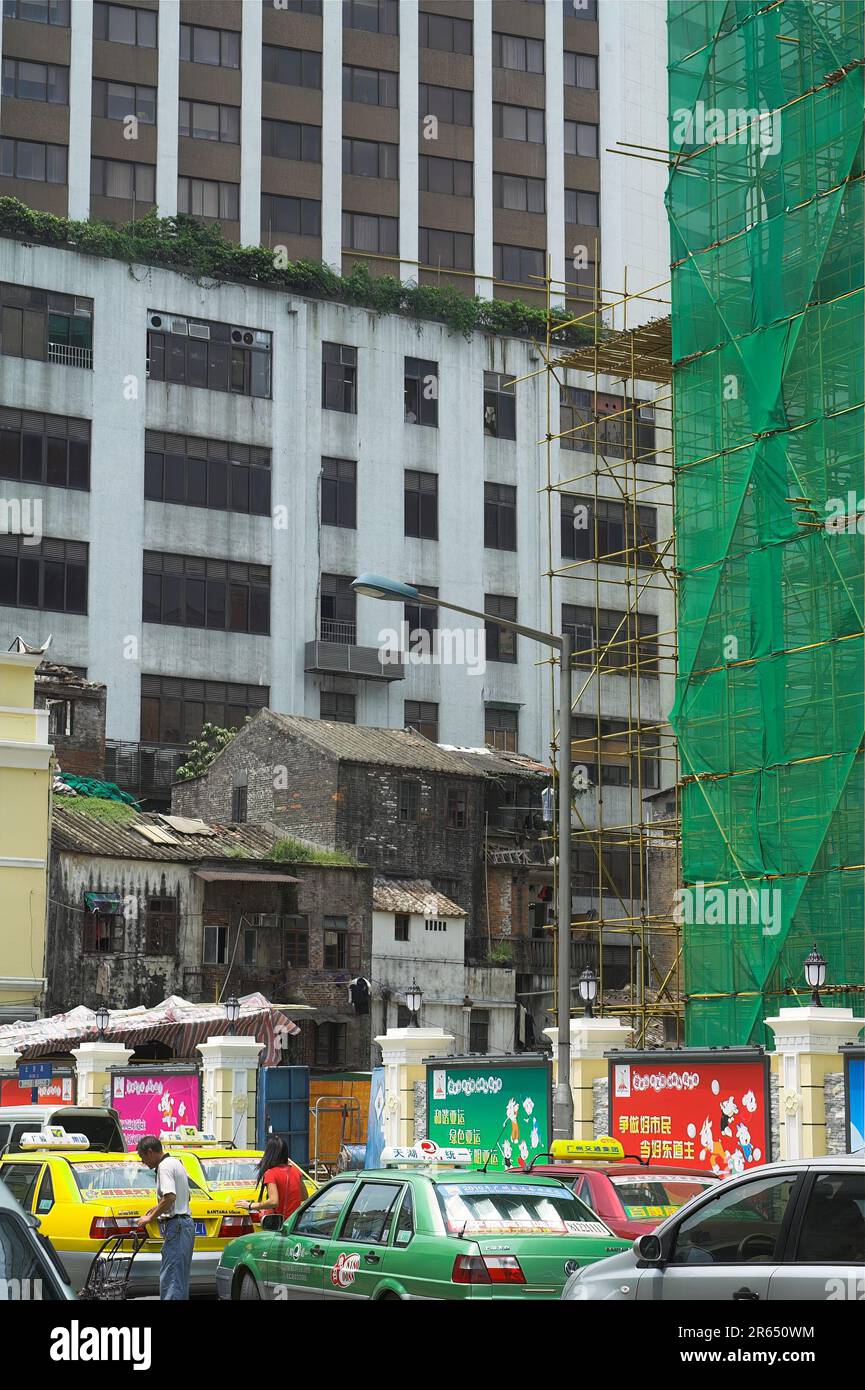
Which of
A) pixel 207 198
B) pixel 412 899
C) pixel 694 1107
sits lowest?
pixel 694 1107

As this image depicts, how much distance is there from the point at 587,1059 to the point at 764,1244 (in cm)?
1675

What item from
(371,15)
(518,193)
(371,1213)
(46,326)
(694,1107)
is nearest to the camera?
(371,1213)

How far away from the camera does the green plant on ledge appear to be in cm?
6469

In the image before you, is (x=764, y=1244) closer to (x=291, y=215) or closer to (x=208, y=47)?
(x=291, y=215)

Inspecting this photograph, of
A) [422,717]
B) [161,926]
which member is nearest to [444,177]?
[422,717]

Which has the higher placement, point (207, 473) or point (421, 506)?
point (207, 473)

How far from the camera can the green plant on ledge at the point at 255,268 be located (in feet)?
212

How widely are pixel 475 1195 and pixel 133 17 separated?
63713 millimetres

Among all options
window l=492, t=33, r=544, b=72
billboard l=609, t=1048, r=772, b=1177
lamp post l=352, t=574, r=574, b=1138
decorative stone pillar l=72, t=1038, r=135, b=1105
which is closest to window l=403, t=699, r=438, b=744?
window l=492, t=33, r=544, b=72

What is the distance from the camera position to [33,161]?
68.1 metres

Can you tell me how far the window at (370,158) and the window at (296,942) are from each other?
106 feet

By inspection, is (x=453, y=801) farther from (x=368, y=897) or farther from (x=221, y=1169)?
(x=221, y=1169)

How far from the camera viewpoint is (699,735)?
35250 millimetres
